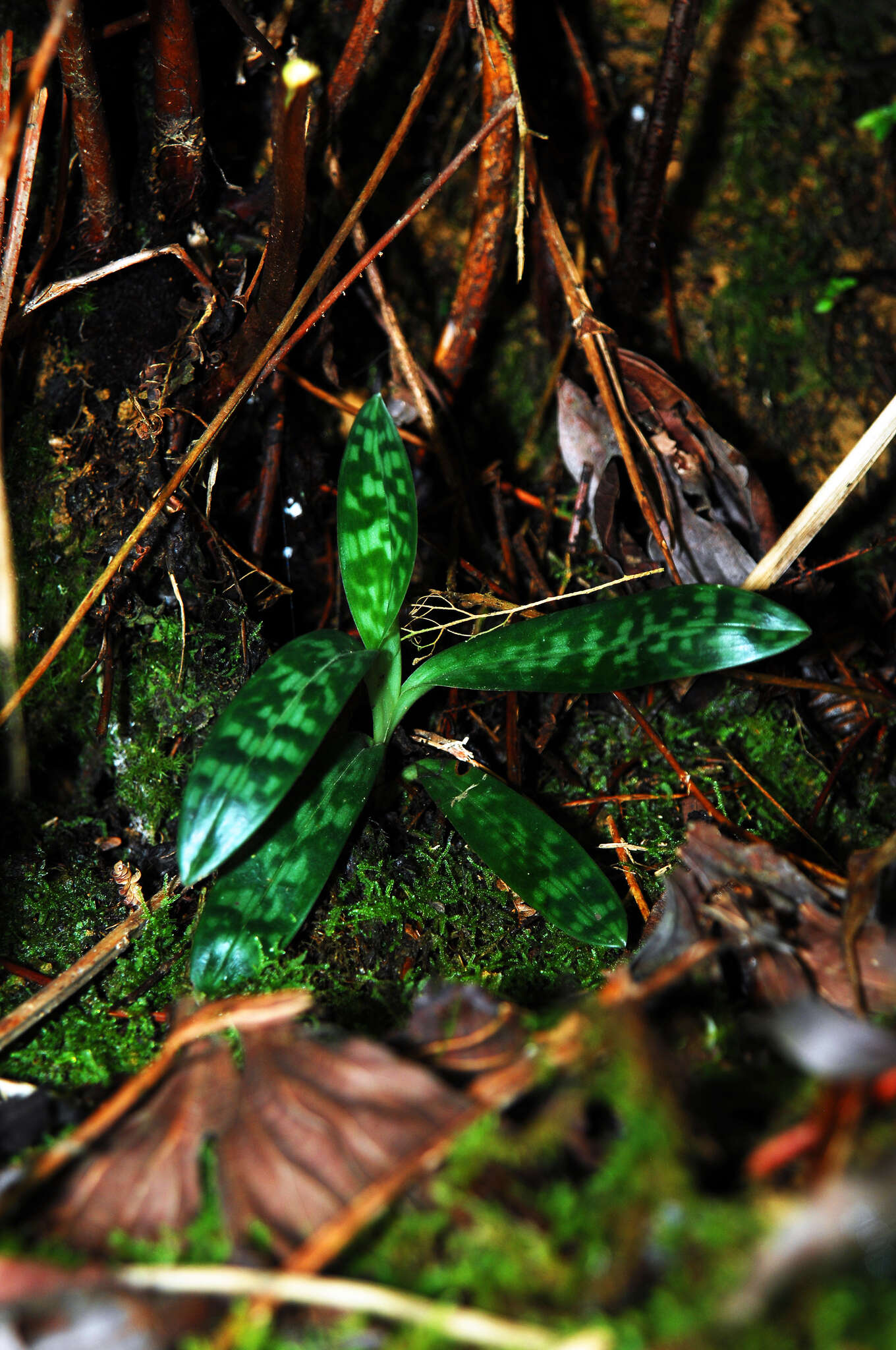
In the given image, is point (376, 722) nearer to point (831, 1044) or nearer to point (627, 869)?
point (627, 869)

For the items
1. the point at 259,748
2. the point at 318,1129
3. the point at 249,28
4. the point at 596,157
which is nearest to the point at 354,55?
the point at 249,28

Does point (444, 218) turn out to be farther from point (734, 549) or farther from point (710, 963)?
point (710, 963)

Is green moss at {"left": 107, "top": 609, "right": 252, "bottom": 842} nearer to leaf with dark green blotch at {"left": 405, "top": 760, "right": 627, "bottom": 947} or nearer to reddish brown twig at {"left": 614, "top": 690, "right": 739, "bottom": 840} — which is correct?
leaf with dark green blotch at {"left": 405, "top": 760, "right": 627, "bottom": 947}

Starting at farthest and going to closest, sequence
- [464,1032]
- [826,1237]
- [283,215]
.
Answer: [283,215], [464,1032], [826,1237]

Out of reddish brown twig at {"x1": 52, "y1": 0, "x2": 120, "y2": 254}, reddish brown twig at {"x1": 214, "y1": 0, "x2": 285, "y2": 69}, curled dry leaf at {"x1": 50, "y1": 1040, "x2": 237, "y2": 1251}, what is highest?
reddish brown twig at {"x1": 214, "y1": 0, "x2": 285, "y2": 69}

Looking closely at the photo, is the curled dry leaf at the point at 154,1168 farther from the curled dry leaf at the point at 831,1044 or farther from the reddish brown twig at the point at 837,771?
the reddish brown twig at the point at 837,771

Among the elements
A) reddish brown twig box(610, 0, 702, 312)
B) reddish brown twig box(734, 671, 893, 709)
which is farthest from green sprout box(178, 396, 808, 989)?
reddish brown twig box(610, 0, 702, 312)
